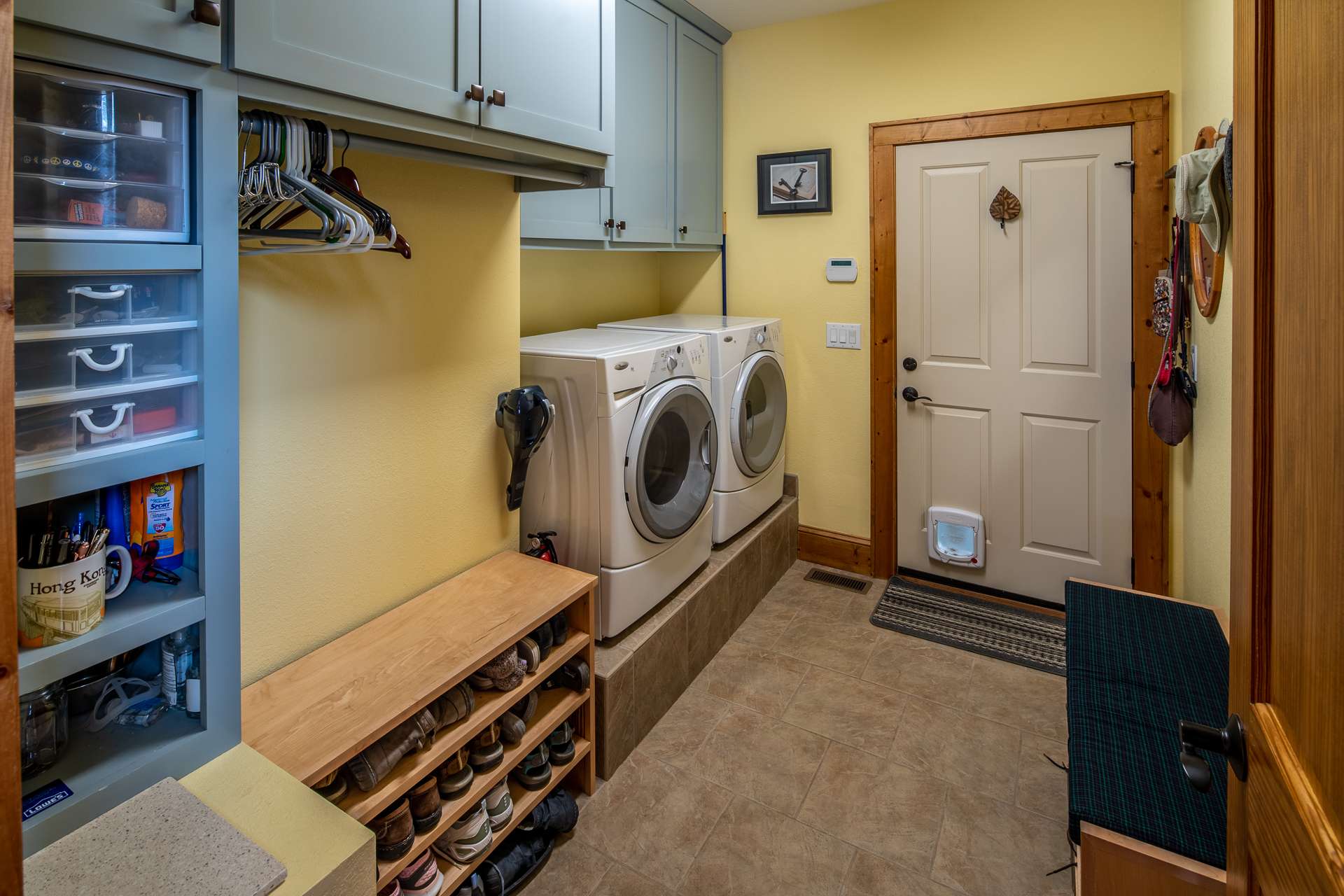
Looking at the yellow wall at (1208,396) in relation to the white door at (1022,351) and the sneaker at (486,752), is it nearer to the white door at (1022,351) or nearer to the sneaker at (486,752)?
the white door at (1022,351)

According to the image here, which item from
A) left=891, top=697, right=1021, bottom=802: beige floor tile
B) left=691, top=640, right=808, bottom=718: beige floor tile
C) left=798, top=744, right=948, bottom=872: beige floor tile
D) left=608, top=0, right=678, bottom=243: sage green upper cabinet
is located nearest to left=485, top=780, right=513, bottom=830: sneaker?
left=798, top=744, right=948, bottom=872: beige floor tile

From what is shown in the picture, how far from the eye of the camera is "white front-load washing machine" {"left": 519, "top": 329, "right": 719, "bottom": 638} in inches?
81.9

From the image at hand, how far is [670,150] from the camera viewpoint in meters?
3.06

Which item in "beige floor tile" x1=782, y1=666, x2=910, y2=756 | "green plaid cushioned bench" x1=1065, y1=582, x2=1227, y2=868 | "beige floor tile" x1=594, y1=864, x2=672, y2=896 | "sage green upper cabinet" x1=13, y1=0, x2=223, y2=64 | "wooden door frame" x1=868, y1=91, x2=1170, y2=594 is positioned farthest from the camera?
"wooden door frame" x1=868, y1=91, x2=1170, y2=594

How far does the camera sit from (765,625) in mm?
2955

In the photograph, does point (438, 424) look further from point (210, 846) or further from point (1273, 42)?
point (1273, 42)

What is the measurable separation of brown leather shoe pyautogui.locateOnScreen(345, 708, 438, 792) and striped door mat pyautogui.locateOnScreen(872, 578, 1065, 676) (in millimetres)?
2014

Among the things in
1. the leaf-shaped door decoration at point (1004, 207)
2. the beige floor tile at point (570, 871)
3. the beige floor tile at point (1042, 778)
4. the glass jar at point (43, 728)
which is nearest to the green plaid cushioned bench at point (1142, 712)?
the beige floor tile at point (1042, 778)

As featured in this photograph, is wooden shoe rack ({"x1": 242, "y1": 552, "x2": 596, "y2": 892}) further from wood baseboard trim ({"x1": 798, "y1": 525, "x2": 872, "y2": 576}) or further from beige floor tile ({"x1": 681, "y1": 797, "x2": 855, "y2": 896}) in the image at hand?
wood baseboard trim ({"x1": 798, "y1": 525, "x2": 872, "y2": 576})

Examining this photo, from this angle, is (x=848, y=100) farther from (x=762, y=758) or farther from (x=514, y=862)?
(x=514, y=862)

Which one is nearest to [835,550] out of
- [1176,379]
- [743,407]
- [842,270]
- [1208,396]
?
[743,407]

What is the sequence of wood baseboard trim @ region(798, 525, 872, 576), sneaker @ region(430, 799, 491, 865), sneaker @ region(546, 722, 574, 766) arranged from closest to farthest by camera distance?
sneaker @ region(430, 799, 491, 865)
sneaker @ region(546, 722, 574, 766)
wood baseboard trim @ region(798, 525, 872, 576)

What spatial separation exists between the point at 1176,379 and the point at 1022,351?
71 cm

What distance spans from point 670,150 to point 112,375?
8.09 feet
